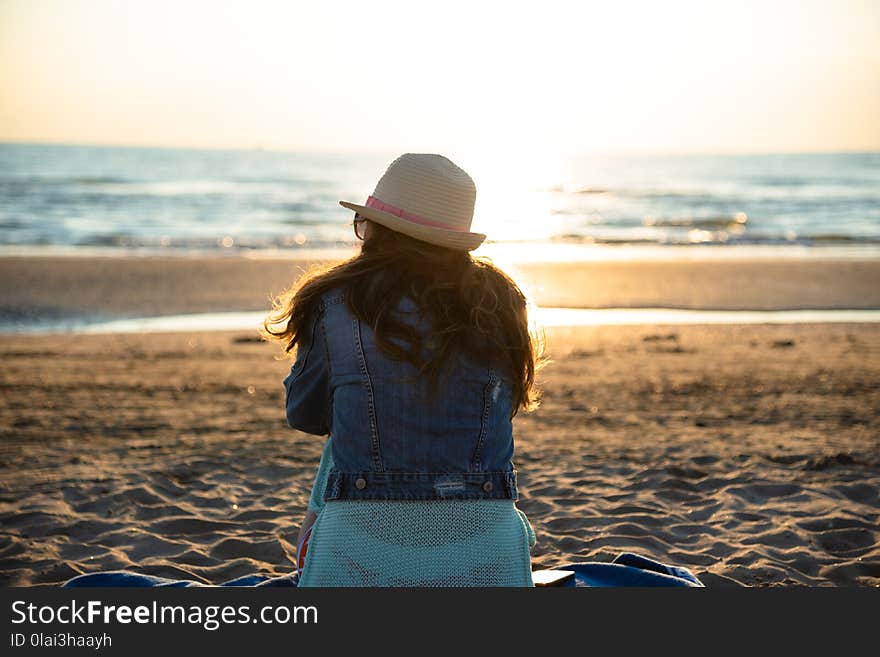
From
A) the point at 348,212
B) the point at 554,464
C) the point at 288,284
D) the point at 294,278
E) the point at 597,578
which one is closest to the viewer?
the point at 597,578

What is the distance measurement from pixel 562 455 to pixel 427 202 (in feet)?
13.2

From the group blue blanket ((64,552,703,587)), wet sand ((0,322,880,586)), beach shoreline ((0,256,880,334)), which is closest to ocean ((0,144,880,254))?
beach shoreline ((0,256,880,334))

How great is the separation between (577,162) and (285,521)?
3027 inches

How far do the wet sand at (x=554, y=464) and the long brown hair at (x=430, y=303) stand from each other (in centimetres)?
217

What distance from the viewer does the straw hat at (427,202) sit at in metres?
2.62

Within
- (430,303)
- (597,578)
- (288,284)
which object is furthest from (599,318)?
(430,303)

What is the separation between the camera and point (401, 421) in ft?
8.38

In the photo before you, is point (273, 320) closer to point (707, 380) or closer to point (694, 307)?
point (707, 380)

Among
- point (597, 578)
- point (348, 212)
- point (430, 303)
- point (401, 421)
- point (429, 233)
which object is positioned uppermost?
point (429, 233)

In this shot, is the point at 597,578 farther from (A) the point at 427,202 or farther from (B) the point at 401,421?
(A) the point at 427,202

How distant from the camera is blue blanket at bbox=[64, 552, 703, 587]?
3.37 metres

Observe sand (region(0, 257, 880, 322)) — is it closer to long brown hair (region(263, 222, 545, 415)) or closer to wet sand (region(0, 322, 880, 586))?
wet sand (region(0, 322, 880, 586))

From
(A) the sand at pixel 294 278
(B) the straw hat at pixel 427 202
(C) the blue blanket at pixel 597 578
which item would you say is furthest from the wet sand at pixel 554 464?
(A) the sand at pixel 294 278

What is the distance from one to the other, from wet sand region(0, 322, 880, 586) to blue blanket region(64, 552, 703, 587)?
87 cm
